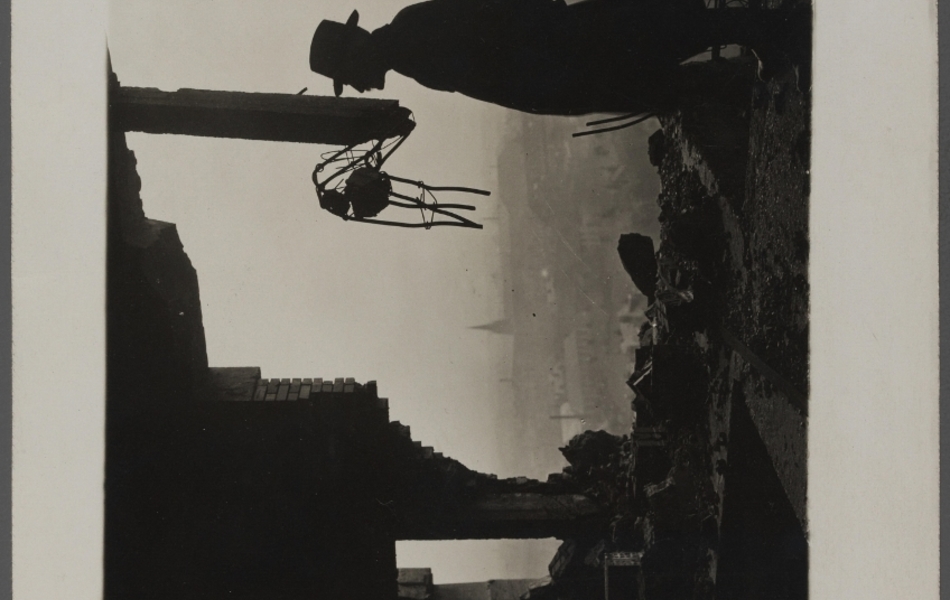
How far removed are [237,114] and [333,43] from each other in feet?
6.80

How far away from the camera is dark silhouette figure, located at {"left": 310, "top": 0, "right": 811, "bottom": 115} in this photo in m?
3.96

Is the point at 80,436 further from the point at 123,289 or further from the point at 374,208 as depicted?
the point at 374,208

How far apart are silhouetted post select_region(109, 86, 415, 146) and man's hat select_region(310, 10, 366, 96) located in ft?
4.87

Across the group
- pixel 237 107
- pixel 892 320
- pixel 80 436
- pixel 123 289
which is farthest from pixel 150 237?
pixel 892 320

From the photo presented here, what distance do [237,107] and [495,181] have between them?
123 inches

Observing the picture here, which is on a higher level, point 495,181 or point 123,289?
point 495,181

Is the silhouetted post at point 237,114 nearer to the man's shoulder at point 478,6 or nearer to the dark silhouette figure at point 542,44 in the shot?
the dark silhouette figure at point 542,44

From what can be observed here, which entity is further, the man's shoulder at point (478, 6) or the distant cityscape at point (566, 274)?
the distant cityscape at point (566, 274)

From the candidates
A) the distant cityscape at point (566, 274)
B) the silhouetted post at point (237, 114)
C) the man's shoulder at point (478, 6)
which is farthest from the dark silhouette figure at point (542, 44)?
the distant cityscape at point (566, 274)

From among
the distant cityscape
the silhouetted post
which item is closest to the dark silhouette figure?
the silhouetted post

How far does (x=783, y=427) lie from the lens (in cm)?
488

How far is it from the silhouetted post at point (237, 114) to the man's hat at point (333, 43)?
1.49 m

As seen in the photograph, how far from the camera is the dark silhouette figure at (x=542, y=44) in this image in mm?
3955

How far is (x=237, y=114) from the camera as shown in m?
6.04
